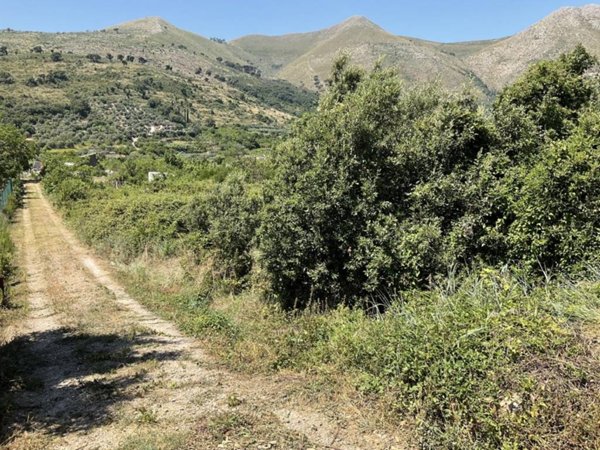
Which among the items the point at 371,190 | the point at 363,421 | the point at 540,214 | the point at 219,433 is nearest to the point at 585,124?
the point at 540,214

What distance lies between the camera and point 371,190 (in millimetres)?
9727

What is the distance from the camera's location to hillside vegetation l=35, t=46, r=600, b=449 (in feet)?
14.7

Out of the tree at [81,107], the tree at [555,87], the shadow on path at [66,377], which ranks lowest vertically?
the shadow on path at [66,377]

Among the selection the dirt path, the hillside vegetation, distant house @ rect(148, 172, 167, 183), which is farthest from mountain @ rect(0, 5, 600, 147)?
the dirt path

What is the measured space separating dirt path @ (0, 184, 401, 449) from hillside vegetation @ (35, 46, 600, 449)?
0.59 meters

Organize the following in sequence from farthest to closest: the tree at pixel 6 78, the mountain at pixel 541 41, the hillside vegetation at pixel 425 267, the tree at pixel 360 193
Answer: the mountain at pixel 541 41 → the tree at pixel 6 78 → the tree at pixel 360 193 → the hillside vegetation at pixel 425 267

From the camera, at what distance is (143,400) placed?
6.27m

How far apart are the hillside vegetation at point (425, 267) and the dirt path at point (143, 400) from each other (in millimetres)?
592

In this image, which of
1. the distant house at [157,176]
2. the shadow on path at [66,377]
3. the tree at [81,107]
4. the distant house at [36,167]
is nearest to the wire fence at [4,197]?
the distant house at [157,176]

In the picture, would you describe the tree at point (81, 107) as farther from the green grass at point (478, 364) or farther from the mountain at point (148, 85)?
the green grass at point (478, 364)

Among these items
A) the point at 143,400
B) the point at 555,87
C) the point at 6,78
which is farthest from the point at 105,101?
the point at 143,400

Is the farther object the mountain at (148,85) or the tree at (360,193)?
the mountain at (148,85)

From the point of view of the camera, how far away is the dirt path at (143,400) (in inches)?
203

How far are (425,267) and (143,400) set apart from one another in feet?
19.2
